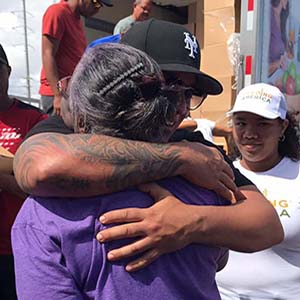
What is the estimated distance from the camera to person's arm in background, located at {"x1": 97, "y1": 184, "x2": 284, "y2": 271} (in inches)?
42.0

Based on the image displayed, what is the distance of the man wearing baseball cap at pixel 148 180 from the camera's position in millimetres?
1069

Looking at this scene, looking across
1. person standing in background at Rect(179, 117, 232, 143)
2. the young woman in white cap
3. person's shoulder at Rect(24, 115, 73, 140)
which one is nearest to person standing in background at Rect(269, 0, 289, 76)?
person standing in background at Rect(179, 117, 232, 143)

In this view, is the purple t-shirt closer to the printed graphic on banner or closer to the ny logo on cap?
the ny logo on cap

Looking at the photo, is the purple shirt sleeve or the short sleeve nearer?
the purple shirt sleeve

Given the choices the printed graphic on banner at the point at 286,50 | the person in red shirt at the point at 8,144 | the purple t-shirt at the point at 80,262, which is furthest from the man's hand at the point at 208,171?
the printed graphic on banner at the point at 286,50

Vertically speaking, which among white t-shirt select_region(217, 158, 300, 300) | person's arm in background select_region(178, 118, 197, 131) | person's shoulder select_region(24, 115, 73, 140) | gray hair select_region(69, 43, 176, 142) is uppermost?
gray hair select_region(69, 43, 176, 142)

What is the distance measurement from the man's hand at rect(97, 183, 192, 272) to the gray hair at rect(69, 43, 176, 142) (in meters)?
0.14

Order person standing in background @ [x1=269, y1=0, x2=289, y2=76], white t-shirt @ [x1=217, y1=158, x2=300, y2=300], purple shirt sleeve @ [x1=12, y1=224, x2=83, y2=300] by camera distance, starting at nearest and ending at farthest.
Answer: purple shirt sleeve @ [x1=12, y1=224, x2=83, y2=300] < white t-shirt @ [x1=217, y1=158, x2=300, y2=300] < person standing in background @ [x1=269, y1=0, x2=289, y2=76]

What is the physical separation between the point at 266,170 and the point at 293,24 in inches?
65.9

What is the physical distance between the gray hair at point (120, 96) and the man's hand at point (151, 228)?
14 centimetres

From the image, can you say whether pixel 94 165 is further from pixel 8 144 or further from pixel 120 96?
pixel 8 144

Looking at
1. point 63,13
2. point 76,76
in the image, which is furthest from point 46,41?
point 76,76

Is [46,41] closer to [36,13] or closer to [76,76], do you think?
[36,13]

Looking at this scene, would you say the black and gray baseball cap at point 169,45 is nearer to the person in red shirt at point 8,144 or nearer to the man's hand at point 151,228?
the man's hand at point 151,228
